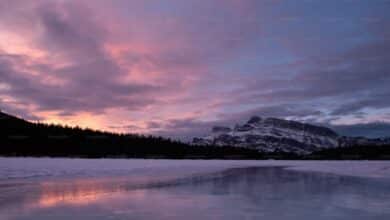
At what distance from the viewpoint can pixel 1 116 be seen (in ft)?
230

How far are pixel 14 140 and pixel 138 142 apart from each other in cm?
3699

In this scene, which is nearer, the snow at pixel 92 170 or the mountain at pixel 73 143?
the snow at pixel 92 170

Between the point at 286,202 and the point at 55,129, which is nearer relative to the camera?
the point at 286,202

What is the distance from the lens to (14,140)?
2502 inches

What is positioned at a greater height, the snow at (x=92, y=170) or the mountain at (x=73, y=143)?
the mountain at (x=73, y=143)

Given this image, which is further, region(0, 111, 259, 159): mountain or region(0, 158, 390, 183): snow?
region(0, 111, 259, 159): mountain

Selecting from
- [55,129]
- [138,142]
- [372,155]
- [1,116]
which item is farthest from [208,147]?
[1,116]

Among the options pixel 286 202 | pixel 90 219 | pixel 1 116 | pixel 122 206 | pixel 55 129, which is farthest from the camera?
pixel 55 129

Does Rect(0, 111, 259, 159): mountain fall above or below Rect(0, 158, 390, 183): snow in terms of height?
above

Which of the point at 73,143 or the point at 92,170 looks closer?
the point at 92,170

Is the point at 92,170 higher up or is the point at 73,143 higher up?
the point at 73,143

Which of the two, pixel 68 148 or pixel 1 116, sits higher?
pixel 1 116

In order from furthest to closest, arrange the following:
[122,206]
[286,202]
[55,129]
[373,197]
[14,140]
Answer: [55,129], [14,140], [373,197], [286,202], [122,206]

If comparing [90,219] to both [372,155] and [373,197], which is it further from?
[372,155]
